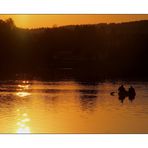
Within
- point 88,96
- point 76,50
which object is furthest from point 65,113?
point 76,50

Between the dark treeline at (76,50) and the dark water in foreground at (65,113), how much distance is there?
0.20m

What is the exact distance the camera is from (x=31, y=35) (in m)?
193

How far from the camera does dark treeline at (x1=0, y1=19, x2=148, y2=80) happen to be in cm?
19312

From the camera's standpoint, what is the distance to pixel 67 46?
634ft

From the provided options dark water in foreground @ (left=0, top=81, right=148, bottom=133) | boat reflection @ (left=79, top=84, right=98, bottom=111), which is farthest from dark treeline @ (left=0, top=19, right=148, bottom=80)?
dark water in foreground @ (left=0, top=81, right=148, bottom=133)

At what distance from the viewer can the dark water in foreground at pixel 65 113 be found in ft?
633

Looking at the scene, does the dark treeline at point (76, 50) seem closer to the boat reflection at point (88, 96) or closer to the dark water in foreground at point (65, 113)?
the boat reflection at point (88, 96)

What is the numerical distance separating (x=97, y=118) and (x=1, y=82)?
887 mm

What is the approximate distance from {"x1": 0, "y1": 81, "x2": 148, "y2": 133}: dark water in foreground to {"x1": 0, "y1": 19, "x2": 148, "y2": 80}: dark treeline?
0.20 m

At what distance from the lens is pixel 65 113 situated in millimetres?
193000

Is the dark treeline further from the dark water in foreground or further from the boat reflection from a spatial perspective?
the dark water in foreground

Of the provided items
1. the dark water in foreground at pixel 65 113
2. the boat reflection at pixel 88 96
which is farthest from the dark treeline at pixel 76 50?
the dark water in foreground at pixel 65 113
